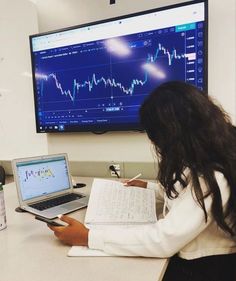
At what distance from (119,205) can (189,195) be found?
1.29 ft

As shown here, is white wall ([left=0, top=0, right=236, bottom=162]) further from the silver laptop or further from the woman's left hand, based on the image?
the woman's left hand

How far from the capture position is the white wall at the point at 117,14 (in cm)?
149

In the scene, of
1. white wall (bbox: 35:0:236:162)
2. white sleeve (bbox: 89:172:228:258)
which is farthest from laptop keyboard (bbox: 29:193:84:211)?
white wall (bbox: 35:0:236:162)

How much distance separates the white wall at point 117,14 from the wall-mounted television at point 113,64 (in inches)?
4.2

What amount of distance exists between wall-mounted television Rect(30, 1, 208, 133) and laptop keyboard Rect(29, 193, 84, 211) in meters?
0.55

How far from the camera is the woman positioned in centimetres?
71

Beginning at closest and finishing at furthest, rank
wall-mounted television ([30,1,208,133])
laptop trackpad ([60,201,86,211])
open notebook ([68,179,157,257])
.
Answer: open notebook ([68,179,157,257]), laptop trackpad ([60,201,86,211]), wall-mounted television ([30,1,208,133])

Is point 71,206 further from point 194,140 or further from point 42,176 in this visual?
point 194,140

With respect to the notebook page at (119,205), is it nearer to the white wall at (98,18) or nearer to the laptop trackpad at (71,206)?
the laptop trackpad at (71,206)

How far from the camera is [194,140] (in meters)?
0.75

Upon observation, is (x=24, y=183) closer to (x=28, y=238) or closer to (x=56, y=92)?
(x=28, y=238)

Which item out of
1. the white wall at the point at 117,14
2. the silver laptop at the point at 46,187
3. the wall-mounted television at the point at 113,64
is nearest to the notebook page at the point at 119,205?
the silver laptop at the point at 46,187

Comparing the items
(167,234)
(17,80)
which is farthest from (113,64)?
(167,234)

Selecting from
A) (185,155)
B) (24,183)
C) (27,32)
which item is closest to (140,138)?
(24,183)
